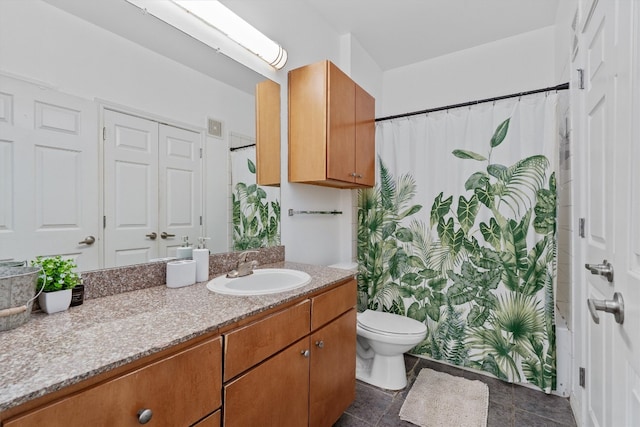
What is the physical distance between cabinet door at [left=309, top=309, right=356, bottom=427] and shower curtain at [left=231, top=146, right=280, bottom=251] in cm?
66

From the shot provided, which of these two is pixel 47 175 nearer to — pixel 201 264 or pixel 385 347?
pixel 201 264

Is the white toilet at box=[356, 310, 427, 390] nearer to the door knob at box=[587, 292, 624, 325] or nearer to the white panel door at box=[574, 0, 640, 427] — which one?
the white panel door at box=[574, 0, 640, 427]

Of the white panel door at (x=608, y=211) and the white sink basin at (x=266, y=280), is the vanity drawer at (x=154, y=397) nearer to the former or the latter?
the white sink basin at (x=266, y=280)

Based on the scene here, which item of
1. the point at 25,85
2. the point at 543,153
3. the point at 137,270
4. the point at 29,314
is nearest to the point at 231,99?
the point at 25,85

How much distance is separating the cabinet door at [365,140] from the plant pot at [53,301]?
5.27ft

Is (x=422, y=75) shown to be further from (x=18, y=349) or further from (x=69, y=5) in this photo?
(x=18, y=349)

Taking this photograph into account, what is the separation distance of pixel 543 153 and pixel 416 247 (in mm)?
1003

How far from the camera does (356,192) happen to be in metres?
2.48

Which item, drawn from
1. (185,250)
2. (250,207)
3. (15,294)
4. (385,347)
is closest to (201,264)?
(185,250)

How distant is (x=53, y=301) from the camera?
876 mm

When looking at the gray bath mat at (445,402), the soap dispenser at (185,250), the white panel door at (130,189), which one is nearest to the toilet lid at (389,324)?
the gray bath mat at (445,402)

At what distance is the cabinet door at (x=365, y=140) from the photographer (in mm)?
2041

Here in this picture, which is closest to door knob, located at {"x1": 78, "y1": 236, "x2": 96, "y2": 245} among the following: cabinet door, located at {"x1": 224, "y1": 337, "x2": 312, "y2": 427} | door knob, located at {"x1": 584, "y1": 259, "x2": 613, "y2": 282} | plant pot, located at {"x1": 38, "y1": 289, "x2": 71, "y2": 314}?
plant pot, located at {"x1": 38, "y1": 289, "x2": 71, "y2": 314}

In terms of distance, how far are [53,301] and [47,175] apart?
403 millimetres
